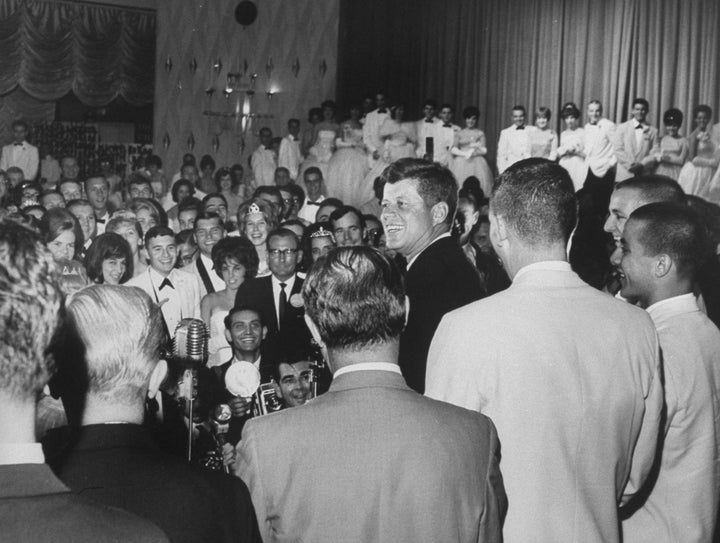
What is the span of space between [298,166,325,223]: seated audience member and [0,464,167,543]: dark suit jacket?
29.8 feet

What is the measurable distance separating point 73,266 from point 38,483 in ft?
11.8

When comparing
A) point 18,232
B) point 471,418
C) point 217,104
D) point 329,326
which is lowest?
point 471,418

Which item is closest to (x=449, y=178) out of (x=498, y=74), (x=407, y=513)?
(x=407, y=513)

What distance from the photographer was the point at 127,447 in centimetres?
170

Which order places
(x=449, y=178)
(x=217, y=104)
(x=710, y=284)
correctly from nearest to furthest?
1. (x=449, y=178)
2. (x=710, y=284)
3. (x=217, y=104)

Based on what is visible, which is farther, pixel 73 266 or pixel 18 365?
pixel 73 266

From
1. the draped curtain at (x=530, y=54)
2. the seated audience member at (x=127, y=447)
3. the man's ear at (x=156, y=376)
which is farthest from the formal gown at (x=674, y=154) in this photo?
the seated audience member at (x=127, y=447)

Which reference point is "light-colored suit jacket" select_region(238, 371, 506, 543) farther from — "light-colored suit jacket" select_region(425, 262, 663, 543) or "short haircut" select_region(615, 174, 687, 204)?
"short haircut" select_region(615, 174, 687, 204)

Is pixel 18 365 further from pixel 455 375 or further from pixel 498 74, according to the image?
pixel 498 74

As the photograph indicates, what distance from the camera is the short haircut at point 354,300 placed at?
192 centimetres

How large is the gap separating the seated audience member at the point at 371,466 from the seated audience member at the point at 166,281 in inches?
138

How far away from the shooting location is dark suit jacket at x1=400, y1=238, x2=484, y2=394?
9.43ft

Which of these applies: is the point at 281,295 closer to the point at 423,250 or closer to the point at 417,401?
the point at 423,250

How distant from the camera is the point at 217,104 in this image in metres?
16.3
